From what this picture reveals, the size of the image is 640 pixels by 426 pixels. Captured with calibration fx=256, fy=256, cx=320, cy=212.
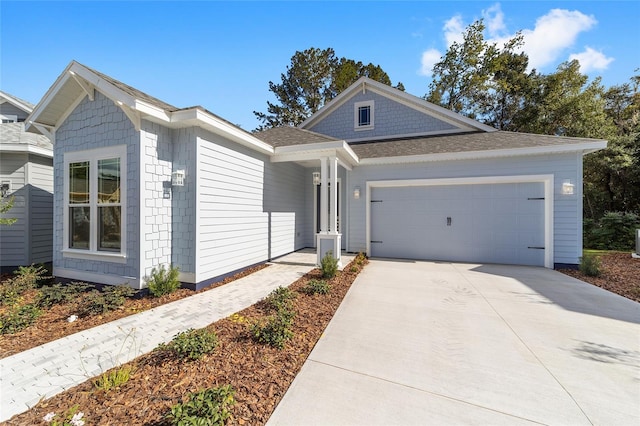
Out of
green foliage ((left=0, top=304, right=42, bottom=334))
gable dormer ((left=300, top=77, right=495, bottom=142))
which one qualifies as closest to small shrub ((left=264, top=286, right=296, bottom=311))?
green foliage ((left=0, top=304, right=42, bottom=334))

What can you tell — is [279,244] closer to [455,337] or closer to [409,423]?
[455,337]

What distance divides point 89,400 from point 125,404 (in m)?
0.34

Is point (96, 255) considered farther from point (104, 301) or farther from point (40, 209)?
point (40, 209)

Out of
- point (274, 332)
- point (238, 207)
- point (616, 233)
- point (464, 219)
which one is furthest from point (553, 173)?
point (238, 207)

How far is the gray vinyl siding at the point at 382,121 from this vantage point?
1063cm

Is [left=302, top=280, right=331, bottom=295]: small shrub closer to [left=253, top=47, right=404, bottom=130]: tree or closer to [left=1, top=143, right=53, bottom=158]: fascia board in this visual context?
[left=1, top=143, right=53, bottom=158]: fascia board

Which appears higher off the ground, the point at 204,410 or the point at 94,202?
the point at 94,202

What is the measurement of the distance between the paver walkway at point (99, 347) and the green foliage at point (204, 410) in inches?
55.7

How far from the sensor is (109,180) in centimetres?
497

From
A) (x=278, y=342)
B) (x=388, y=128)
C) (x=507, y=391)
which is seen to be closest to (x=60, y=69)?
(x=278, y=342)

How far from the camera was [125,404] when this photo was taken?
6.84ft

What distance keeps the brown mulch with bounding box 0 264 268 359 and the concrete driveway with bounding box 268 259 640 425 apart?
3147 mm

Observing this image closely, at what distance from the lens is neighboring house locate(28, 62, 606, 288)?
482 cm

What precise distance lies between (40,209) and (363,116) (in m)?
11.3
